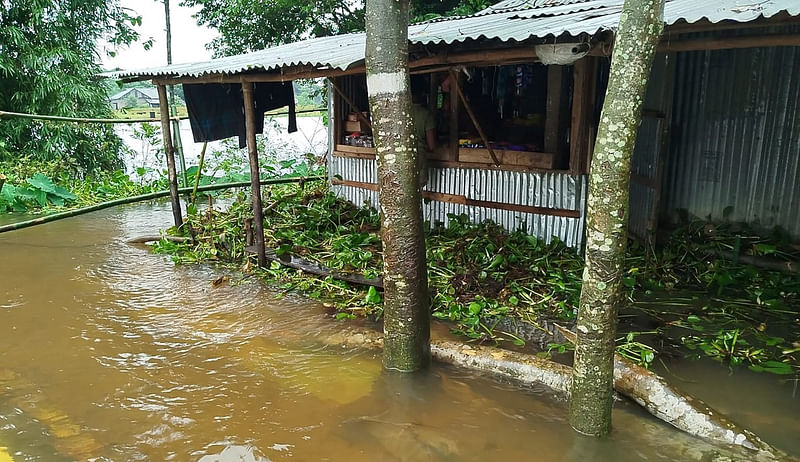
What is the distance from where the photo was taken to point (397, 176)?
3877 millimetres

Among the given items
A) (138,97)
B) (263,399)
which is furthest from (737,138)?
(138,97)

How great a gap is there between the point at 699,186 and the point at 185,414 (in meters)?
6.01

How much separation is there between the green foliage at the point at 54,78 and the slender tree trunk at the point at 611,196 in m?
12.4

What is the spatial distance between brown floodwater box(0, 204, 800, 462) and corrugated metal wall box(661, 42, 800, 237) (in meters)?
2.90

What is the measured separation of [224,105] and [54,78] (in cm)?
536

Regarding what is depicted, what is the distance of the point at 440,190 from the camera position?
8141 millimetres

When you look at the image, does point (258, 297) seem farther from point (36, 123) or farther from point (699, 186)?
point (36, 123)

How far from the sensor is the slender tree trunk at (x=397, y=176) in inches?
148

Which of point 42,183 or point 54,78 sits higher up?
point 54,78

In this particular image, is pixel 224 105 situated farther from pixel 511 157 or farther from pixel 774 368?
pixel 774 368

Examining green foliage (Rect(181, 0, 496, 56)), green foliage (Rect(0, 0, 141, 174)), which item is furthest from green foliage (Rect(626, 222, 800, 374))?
green foliage (Rect(0, 0, 141, 174))

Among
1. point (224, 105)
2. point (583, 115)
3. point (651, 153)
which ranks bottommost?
point (651, 153)

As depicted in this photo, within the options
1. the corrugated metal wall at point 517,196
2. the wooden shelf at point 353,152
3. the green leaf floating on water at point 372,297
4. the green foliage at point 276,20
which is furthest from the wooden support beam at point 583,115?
the green foliage at point 276,20

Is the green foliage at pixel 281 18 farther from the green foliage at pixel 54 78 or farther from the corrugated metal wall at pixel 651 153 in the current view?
the corrugated metal wall at pixel 651 153
